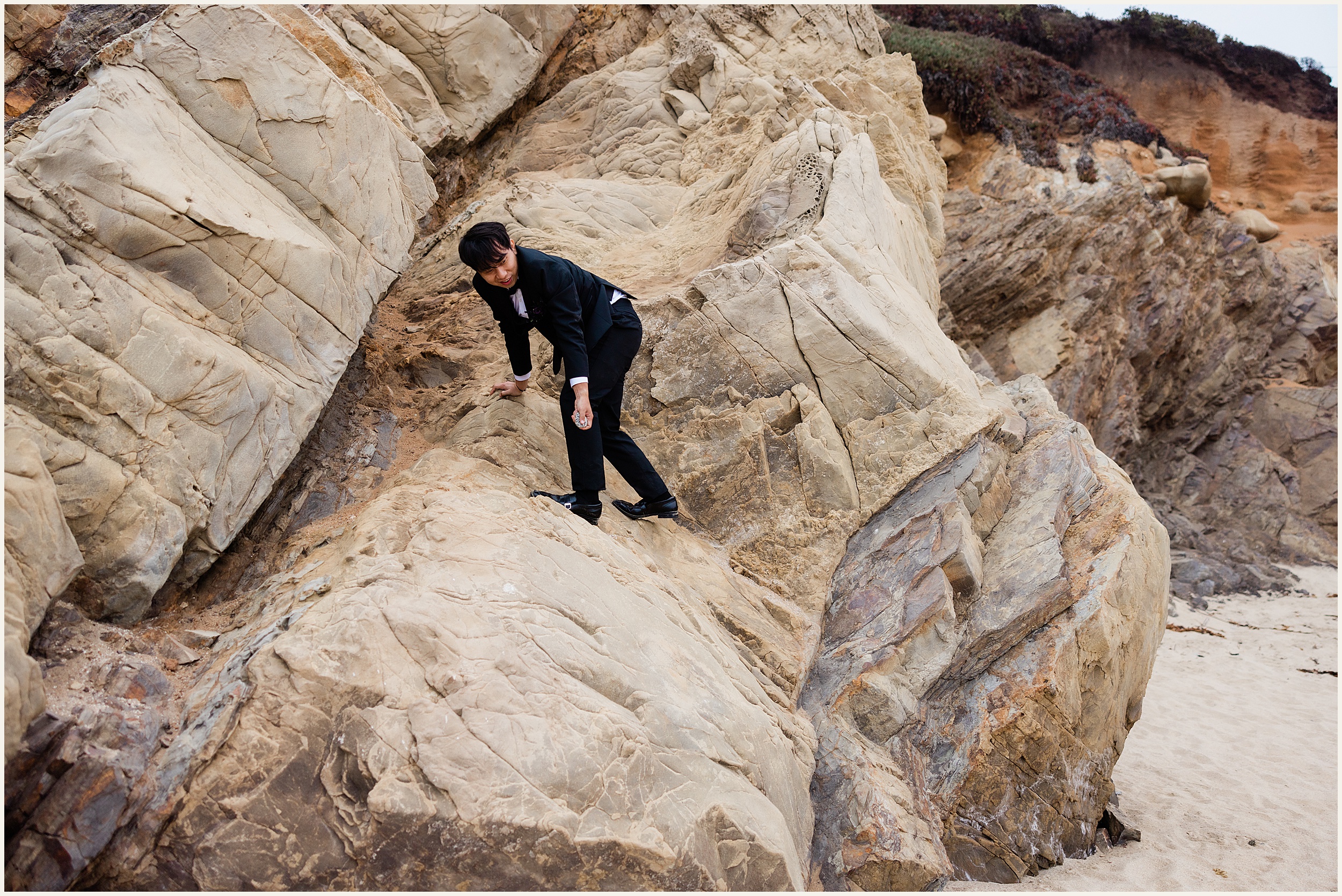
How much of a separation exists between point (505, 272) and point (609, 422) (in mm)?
1061

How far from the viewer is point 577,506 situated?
184 inches

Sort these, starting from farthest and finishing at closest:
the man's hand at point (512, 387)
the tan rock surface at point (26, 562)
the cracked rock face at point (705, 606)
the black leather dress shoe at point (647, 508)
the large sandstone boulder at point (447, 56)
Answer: the large sandstone boulder at point (447, 56), the man's hand at point (512, 387), the black leather dress shoe at point (647, 508), the cracked rock face at point (705, 606), the tan rock surface at point (26, 562)

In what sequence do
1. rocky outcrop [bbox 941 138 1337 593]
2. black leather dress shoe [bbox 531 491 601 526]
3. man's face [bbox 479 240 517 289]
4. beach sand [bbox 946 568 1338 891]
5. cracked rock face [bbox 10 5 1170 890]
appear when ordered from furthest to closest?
1. rocky outcrop [bbox 941 138 1337 593]
2. beach sand [bbox 946 568 1338 891]
3. black leather dress shoe [bbox 531 491 601 526]
4. man's face [bbox 479 240 517 289]
5. cracked rock face [bbox 10 5 1170 890]

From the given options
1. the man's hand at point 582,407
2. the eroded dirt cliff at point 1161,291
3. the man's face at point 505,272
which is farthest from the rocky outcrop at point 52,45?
the eroded dirt cliff at point 1161,291

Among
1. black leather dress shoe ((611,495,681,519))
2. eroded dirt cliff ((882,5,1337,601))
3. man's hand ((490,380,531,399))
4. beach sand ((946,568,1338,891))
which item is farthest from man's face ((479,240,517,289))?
eroded dirt cliff ((882,5,1337,601))

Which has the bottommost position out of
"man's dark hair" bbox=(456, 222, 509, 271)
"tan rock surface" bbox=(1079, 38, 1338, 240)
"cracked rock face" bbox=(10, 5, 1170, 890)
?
"cracked rock face" bbox=(10, 5, 1170, 890)

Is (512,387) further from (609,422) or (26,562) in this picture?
(26,562)

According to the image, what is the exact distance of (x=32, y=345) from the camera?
353 cm

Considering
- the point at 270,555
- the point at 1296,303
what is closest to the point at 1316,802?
the point at 270,555

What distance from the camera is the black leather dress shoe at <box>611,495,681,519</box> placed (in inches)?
200

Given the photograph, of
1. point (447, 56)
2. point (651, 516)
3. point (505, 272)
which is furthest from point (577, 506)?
point (447, 56)

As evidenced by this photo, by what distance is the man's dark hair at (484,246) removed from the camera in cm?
427

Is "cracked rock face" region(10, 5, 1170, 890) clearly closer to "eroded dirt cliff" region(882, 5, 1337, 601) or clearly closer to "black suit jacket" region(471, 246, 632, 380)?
"black suit jacket" region(471, 246, 632, 380)

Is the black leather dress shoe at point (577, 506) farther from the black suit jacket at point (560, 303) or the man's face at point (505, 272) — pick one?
the man's face at point (505, 272)
